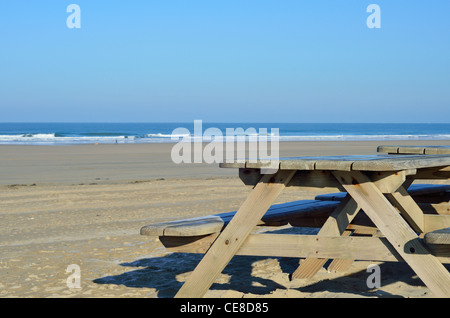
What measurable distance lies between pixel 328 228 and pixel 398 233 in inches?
33.9

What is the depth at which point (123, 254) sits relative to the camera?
5457 mm

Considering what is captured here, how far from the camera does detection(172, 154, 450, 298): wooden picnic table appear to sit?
311cm

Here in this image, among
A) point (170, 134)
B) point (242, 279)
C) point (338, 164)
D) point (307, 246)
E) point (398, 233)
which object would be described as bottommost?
point (242, 279)

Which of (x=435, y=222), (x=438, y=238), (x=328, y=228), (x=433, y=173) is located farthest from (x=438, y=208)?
(x=438, y=238)

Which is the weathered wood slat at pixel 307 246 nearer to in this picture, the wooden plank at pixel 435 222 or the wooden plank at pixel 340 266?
the wooden plank at pixel 435 222

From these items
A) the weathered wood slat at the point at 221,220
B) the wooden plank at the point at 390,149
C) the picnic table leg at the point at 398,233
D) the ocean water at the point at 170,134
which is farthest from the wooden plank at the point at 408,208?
the ocean water at the point at 170,134

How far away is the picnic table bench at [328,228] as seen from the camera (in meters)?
3.11

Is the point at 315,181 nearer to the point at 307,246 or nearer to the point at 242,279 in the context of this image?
the point at 307,246

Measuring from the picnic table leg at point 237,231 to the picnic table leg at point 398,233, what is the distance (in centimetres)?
39

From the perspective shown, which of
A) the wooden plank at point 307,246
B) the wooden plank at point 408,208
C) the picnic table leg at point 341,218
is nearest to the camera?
the wooden plank at point 307,246

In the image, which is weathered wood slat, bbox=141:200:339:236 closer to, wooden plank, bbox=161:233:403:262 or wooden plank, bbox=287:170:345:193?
wooden plank, bbox=161:233:403:262
